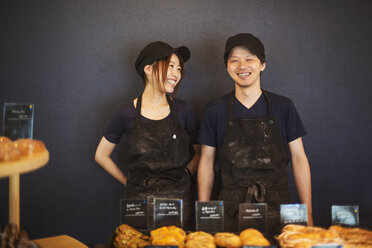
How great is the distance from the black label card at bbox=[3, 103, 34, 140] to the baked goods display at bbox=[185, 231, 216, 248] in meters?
0.89

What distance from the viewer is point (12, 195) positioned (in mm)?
1500

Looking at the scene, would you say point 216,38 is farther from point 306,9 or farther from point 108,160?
point 108,160

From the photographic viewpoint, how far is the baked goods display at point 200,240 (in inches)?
56.2

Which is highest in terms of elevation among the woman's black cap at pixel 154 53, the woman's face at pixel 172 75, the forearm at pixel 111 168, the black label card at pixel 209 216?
the woman's black cap at pixel 154 53

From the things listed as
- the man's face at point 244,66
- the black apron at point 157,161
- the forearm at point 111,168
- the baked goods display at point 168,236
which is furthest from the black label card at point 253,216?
the forearm at point 111,168

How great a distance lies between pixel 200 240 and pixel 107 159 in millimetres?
1271

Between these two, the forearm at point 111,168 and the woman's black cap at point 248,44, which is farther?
the forearm at point 111,168

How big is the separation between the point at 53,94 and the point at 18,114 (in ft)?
4.40

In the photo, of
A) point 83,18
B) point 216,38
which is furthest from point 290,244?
point 83,18

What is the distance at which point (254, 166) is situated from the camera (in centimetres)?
215

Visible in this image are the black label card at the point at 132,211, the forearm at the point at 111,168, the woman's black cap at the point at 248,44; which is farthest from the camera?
the forearm at the point at 111,168

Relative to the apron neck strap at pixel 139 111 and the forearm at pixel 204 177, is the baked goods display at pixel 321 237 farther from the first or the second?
the apron neck strap at pixel 139 111

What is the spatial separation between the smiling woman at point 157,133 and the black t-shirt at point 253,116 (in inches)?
7.2

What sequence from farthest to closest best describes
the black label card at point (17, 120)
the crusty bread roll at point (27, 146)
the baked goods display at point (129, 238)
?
1. the baked goods display at point (129, 238)
2. the black label card at point (17, 120)
3. the crusty bread roll at point (27, 146)
